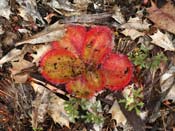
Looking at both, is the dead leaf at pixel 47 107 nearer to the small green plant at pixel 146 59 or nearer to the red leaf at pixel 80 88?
the red leaf at pixel 80 88

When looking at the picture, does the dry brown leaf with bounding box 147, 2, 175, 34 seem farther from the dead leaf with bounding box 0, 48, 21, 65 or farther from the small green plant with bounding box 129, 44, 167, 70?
the dead leaf with bounding box 0, 48, 21, 65

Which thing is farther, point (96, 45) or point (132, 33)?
point (132, 33)

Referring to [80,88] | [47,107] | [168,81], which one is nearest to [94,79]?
[80,88]

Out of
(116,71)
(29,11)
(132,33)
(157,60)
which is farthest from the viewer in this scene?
(29,11)

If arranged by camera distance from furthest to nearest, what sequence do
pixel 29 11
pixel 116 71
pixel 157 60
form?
pixel 29 11 < pixel 157 60 < pixel 116 71

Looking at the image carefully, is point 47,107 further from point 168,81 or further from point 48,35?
point 168,81

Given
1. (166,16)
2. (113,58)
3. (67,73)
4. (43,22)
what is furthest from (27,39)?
(166,16)

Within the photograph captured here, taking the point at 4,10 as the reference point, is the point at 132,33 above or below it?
below

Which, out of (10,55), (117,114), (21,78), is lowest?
(117,114)

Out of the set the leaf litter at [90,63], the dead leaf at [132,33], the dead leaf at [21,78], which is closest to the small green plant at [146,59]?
the leaf litter at [90,63]
